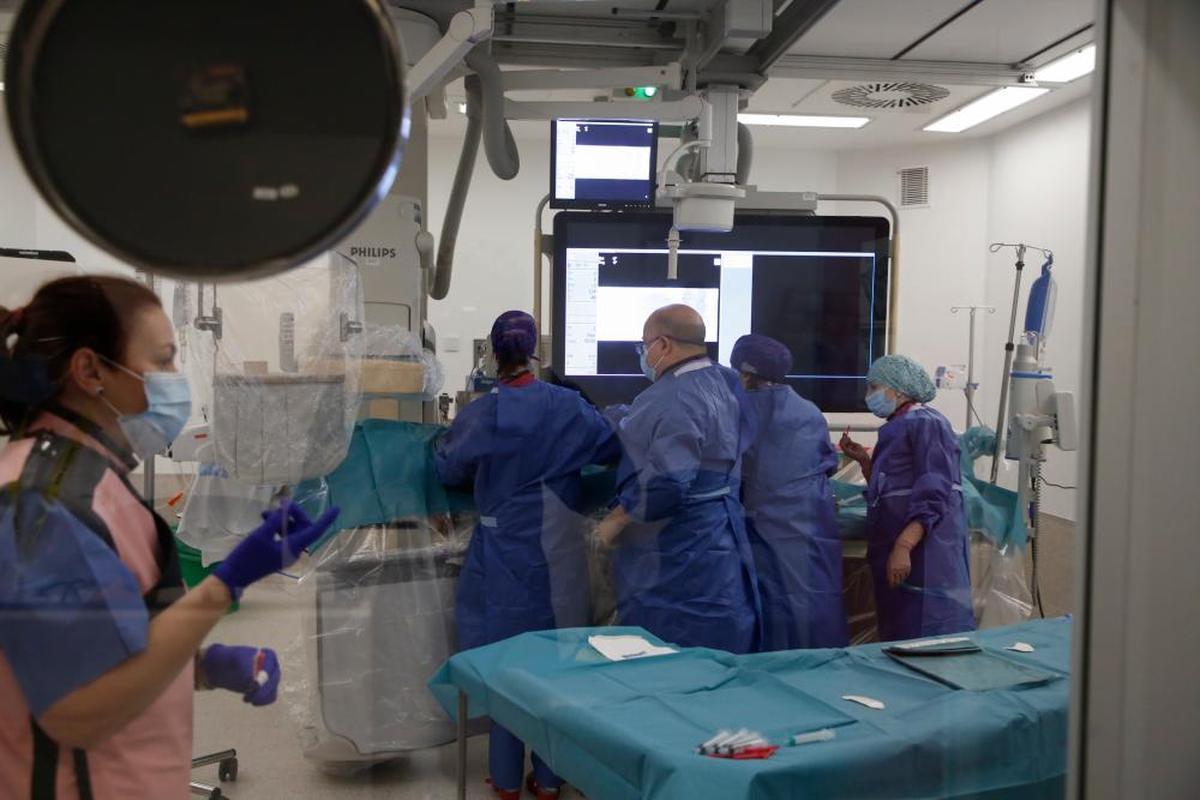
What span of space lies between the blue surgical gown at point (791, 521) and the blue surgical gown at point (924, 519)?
159 mm

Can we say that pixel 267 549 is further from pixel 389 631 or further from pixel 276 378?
pixel 389 631

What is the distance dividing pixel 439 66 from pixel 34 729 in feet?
3.26

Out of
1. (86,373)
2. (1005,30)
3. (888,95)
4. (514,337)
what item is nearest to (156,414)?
(86,373)

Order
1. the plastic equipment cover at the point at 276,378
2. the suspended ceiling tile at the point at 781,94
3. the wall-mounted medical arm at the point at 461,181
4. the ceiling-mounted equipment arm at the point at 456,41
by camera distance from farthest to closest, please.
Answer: the suspended ceiling tile at the point at 781,94
the wall-mounted medical arm at the point at 461,181
the ceiling-mounted equipment arm at the point at 456,41
the plastic equipment cover at the point at 276,378

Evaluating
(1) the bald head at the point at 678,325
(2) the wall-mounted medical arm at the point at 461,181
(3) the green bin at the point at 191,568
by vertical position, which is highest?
(2) the wall-mounted medical arm at the point at 461,181

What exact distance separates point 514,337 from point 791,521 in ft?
3.20

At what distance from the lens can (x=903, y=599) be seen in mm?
2762

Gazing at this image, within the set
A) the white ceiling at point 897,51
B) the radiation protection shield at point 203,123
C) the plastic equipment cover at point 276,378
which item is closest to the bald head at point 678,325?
the white ceiling at point 897,51

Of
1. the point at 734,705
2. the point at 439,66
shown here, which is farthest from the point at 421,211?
the point at 734,705

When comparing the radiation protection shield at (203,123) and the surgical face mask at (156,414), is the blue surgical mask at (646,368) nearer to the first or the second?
the surgical face mask at (156,414)

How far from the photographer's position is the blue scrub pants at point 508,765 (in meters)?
2.13

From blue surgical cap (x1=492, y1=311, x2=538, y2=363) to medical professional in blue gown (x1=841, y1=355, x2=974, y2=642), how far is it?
1056 mm

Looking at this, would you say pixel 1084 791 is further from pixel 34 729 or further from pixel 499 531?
pixel 499 531

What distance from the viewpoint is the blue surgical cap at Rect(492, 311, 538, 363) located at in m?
2.28
